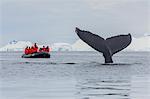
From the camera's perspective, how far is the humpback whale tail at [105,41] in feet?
128

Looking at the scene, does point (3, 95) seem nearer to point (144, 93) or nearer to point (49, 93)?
point (49, 93)

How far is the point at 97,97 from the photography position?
1684 cm

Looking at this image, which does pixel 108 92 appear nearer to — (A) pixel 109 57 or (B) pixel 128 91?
(B) pixel 128 91

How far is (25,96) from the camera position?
56.2 feet

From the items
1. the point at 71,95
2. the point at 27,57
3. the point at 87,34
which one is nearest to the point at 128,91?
the point at 71,95

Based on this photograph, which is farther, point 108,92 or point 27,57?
point 27,57

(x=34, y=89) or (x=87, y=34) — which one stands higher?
(x=87, y=34)

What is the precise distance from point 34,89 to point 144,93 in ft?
14.1

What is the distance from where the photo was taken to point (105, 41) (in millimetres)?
40188

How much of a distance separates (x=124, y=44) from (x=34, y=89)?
20.2m

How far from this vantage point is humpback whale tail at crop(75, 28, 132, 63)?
38.9m

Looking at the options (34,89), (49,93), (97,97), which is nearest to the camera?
(97,97)

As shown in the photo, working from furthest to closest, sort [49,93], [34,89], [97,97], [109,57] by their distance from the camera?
1. [109,57]
2. [34,89]
3. [49,93]
4. [97,97]

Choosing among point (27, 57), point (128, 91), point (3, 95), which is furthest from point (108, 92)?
point (27, 57)
